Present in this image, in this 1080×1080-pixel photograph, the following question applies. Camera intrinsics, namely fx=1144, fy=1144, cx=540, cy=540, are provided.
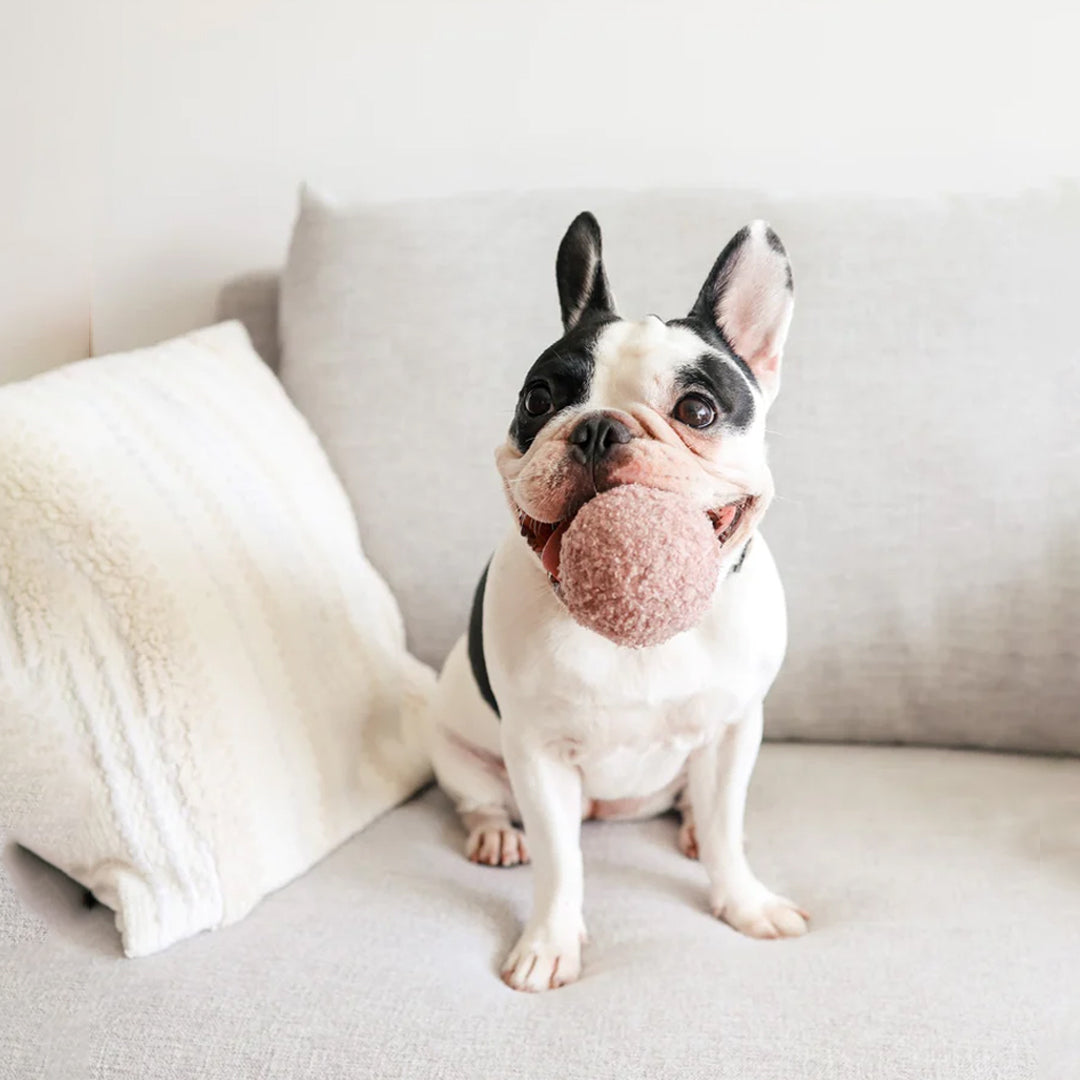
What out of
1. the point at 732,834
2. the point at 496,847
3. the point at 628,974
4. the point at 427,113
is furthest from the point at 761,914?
the point at 427,113

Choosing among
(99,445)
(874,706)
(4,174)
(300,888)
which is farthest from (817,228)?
(4,174)

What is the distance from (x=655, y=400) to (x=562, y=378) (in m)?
0.08

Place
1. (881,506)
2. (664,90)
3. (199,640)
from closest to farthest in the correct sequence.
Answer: (199,640) → (881,506) → (664,90)

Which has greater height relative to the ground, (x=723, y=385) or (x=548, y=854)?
(x=723, y=385)

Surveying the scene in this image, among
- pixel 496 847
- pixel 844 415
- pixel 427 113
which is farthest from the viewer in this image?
pixel 427 113

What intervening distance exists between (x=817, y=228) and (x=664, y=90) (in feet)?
1.41

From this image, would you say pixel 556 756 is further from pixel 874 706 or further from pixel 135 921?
pixel 874 706

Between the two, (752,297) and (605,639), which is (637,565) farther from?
(752,297)

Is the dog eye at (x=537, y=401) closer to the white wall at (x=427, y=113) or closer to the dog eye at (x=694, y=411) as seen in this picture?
the dog eye at (x=694, y=411)

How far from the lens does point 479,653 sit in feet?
4.07

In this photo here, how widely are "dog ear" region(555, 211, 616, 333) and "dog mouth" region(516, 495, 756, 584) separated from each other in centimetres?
21

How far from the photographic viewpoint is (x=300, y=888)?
1209mm

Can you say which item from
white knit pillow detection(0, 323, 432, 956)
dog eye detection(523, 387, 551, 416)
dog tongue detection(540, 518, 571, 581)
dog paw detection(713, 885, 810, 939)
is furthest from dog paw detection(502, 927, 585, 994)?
dog eye detection(523, 387, 551, 416)

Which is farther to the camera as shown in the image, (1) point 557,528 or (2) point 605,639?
(2) point 605,639
